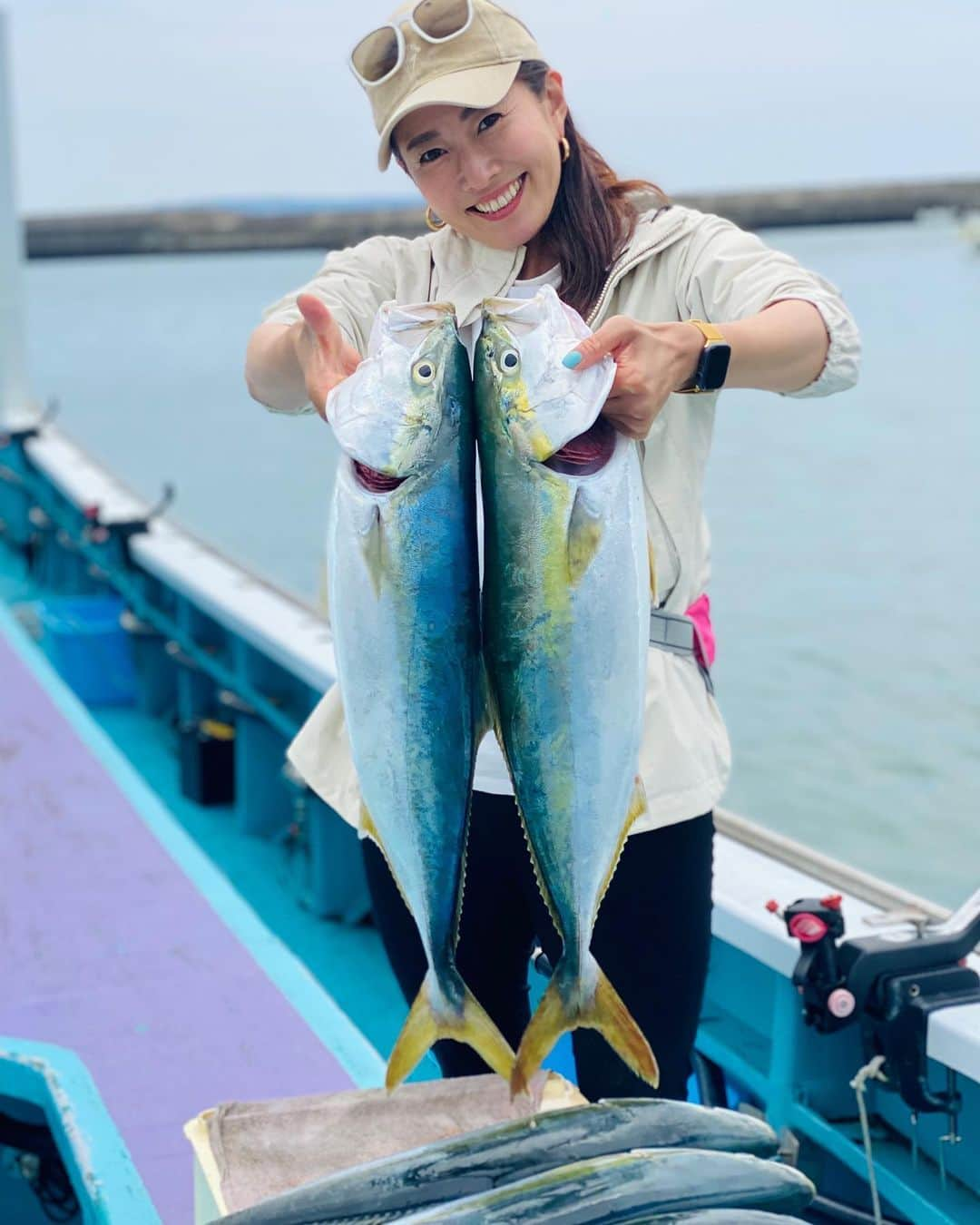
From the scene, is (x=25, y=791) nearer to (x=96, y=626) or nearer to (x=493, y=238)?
(x=493, y=238)

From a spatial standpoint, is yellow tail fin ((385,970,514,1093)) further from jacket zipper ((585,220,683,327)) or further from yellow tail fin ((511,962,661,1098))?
jacket zipper ((585,220,683,327))

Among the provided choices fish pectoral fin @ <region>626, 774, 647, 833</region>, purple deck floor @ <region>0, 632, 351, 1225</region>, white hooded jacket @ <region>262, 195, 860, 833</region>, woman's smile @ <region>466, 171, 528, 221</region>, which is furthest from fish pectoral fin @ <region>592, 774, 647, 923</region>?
purple deck floor @ <region>0, 632, 351, 1225</region>

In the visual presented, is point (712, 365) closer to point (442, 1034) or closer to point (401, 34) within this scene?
point (401, 34)

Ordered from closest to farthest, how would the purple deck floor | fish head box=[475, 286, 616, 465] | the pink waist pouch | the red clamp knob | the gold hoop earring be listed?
fish head box=[475, 286, 616, 465]
the pink waist pouch
the gold hoop earring
the red clamp knob
the purple deck floor

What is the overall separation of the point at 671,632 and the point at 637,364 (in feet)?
1.57

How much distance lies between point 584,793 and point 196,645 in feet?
16.2

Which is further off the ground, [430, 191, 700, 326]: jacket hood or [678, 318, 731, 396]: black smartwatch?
[430, 191, 700, 326]: jacket hood

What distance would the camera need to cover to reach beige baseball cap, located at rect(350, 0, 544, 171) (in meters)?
1.75

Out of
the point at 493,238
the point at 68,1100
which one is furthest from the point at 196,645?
the point at 493,238

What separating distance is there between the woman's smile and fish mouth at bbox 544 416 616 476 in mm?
424

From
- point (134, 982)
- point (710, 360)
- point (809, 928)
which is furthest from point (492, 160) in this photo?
point (134, 982)

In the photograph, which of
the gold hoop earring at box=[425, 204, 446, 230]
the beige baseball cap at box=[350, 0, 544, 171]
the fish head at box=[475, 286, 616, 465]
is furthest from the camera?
the gold hoop earring at box=[425, 204, 446, 230]

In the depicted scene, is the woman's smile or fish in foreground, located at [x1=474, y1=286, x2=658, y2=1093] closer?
fish in foreground, located at [x1=474, y1=286, x2=658, y2=1093]

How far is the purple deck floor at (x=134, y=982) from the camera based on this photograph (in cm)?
267
